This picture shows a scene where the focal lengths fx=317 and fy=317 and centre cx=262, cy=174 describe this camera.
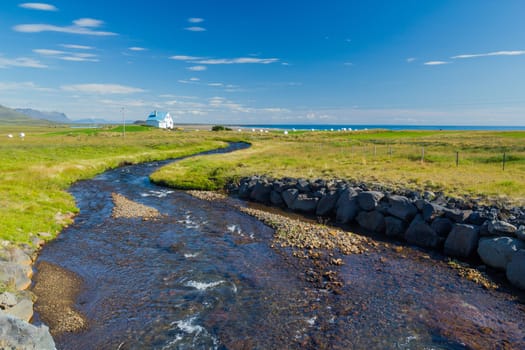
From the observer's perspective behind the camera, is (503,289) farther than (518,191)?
No

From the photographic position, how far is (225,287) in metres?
13.8

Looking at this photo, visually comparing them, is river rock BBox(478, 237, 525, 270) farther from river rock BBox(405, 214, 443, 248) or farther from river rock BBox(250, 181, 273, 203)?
river rock BBox(250, 181, 273, 203)

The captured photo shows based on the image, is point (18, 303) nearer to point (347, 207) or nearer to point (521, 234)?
point (347, 207)

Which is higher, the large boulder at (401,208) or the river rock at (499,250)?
the large boulder at (401,208)

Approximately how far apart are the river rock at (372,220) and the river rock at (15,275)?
19.1 m

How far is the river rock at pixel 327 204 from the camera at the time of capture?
24.6 m

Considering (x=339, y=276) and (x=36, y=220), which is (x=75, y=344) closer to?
(x=339, y=276)

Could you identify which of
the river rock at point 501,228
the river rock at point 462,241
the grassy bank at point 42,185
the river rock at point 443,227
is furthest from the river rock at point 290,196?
the grassy bank at point 42,185

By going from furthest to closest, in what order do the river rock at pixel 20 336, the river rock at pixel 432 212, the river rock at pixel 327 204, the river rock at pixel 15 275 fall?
the river rock at pixel 327 204, the river rock at pixel 432 212, the river rock at pixel 15 275, the river rock at pixel 20 336

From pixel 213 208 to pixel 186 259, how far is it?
1081 centimetres

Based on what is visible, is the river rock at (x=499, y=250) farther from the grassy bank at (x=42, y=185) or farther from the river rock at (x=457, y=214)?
the grassy bank at (x=42, y=185)

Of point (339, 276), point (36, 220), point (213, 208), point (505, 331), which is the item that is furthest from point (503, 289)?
point (36, 220)

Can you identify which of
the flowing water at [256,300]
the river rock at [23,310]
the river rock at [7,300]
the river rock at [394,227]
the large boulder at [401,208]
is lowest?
the flowing water at [256,300]

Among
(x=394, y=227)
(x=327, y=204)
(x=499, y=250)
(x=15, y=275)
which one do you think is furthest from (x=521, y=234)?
(x=15, y=275)
